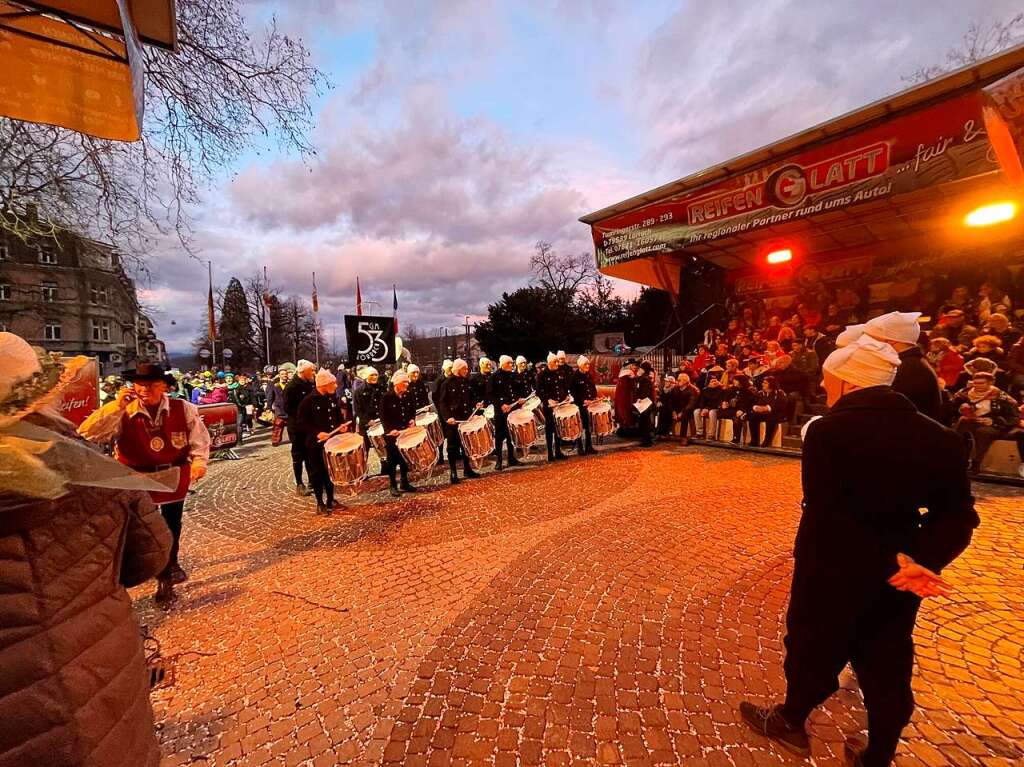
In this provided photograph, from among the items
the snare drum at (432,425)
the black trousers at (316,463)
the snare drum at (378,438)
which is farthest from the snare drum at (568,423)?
the black trousers at (316,463)

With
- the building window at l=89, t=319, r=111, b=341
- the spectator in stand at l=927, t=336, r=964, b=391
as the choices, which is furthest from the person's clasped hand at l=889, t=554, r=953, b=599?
the building window at l=89, t=319, r=111, b=341

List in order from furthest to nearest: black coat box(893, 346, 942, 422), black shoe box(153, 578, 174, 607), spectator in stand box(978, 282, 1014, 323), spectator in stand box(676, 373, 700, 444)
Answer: spectator in stand box(676, 373, 700, 444) < spectator in stand box(978, 282, 1014, 323) < black shoe box(153, 578, 174, 607) < black coat box(893, 346, 942, 422)

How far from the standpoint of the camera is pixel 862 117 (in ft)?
25.3

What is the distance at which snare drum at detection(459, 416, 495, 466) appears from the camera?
7.06 metres

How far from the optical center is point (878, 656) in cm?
186

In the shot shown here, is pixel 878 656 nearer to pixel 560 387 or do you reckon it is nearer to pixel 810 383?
pixel 560 387

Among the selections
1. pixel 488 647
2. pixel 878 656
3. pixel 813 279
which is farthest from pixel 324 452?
pixel 813 279

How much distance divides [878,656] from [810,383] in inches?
368

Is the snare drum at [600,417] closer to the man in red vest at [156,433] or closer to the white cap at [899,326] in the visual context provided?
the white cap at [899,326]

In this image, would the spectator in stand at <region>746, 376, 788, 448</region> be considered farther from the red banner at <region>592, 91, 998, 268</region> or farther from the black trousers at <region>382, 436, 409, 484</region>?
the black trousers at <region>382, 436, 409, 484</region>

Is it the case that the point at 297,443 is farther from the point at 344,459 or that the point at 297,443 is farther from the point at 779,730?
the point at 779,730

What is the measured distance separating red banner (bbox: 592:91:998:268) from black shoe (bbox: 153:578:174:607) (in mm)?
11139

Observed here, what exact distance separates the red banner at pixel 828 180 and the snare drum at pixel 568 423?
18.8ft

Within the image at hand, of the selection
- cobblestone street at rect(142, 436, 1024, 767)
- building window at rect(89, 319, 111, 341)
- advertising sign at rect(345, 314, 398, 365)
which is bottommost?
cobblestone street at rect(142, 436, 1024, 767)
